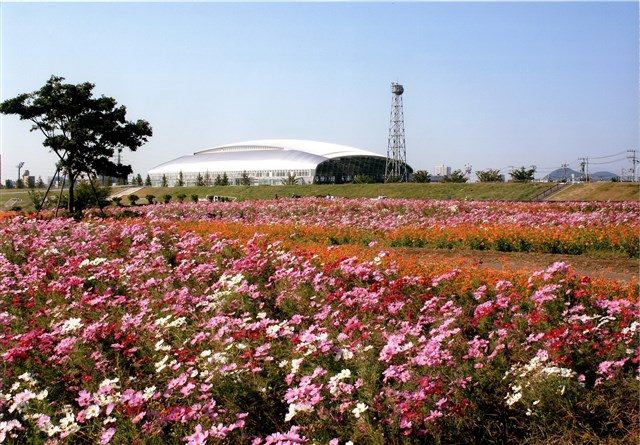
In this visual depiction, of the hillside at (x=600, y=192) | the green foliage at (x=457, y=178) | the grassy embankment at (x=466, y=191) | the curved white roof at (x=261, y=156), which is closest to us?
the hillside at (x=600, y=192)

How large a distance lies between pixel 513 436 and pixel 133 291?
487cm

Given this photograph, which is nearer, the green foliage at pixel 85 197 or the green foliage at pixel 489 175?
the green foliage at pixel 85 197

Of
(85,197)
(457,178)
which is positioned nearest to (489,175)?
(457,178)

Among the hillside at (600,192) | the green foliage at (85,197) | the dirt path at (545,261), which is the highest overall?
the green foliage at (85,197)

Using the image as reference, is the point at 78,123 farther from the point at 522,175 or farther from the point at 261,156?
the point at 261,156

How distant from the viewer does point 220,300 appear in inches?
233

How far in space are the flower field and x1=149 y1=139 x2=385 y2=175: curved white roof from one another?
3127 inches

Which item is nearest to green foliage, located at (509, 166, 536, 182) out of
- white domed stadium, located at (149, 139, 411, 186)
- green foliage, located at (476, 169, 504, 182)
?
green foliage, located at (476, 169, 504, 182)

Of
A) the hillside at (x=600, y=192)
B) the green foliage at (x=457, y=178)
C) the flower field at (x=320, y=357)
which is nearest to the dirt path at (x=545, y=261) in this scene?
the flower field at (x=320, y=357)

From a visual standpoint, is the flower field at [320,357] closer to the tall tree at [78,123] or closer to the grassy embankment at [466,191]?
the tall tree at [78,123]

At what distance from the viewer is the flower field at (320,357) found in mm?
3635

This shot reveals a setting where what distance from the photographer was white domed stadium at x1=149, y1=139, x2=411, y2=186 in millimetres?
86000

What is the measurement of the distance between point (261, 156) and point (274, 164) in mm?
5171

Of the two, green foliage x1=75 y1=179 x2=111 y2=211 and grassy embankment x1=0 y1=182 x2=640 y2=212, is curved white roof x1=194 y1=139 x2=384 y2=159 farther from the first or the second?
green foliage x1=75 y1=179 x2=111 y2=211
